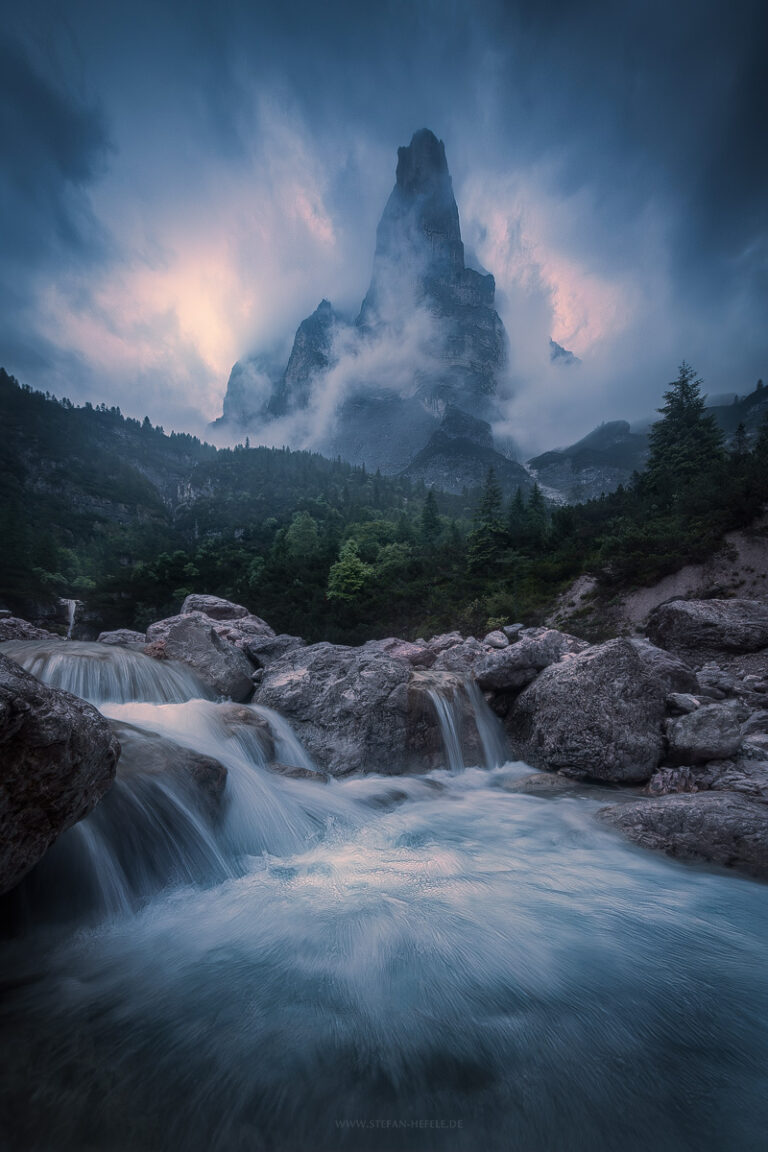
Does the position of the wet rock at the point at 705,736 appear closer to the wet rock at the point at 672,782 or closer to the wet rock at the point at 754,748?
the wet rock at the point at 754,748

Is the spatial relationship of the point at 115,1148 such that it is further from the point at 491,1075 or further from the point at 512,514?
the point at 512,514

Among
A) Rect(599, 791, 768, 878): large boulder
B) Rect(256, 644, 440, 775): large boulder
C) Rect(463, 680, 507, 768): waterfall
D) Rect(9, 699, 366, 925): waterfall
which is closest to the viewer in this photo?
Rect(9, 699, 366, 925): waterfall

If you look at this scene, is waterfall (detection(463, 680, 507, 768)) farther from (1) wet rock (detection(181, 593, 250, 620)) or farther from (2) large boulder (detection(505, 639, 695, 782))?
(1) wet rock (detection(181, 593, 250, 620))

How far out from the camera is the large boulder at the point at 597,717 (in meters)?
6.93

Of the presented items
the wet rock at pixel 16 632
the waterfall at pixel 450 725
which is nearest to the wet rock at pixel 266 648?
the waterfall at pixel 450 725

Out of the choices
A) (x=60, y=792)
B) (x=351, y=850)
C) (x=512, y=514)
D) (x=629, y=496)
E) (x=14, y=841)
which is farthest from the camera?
(x=512, y=514)

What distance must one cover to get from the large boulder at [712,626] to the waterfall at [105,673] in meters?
13.4

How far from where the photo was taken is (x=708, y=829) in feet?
14.6

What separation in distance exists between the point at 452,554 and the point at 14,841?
28265 mm

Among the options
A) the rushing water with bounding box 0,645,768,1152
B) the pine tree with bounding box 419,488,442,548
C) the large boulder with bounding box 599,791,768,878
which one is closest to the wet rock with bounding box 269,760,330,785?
the rushing water with bounding box 0,645,768,1152

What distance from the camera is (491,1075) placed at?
2162 mm

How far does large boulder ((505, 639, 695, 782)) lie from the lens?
6.93m

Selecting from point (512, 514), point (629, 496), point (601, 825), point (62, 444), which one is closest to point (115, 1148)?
point (601, 825)

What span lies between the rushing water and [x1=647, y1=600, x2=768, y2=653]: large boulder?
986 centimetres
